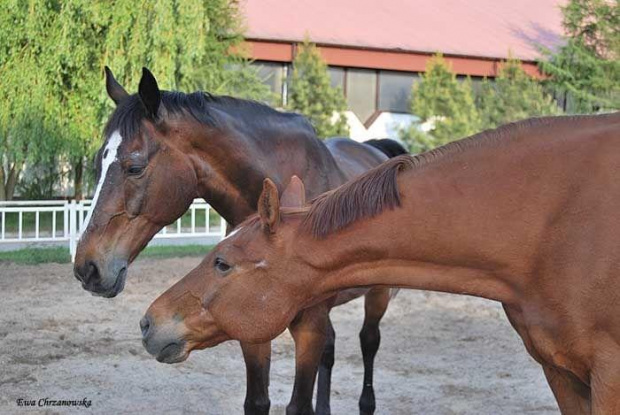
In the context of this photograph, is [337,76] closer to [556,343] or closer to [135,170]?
[135,170]

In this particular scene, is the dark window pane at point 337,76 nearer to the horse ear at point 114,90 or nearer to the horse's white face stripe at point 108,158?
the horse ear at point 114,90

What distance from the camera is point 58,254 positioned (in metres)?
11.4

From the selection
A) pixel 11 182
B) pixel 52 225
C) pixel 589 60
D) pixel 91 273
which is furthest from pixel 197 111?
pixel 589 60

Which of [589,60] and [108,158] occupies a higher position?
[589,60]

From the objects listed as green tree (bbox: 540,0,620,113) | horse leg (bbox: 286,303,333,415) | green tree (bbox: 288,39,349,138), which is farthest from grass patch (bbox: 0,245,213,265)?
green tree (bbox: 540,0,620,113)

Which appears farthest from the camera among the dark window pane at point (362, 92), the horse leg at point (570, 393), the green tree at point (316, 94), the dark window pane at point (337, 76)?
the dark window pane at point (362, 92)

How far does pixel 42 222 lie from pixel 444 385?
35.1 ft

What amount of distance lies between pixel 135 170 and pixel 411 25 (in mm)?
21053

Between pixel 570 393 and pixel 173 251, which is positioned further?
pixel 173 251

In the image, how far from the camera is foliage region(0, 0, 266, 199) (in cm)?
1387

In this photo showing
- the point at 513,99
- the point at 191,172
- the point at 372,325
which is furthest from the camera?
the point at 513,99

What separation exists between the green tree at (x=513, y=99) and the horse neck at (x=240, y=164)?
55.7 feet

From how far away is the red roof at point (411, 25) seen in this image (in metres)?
21.1

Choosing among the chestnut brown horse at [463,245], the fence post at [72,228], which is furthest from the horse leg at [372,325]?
the fence post at [72,228]
